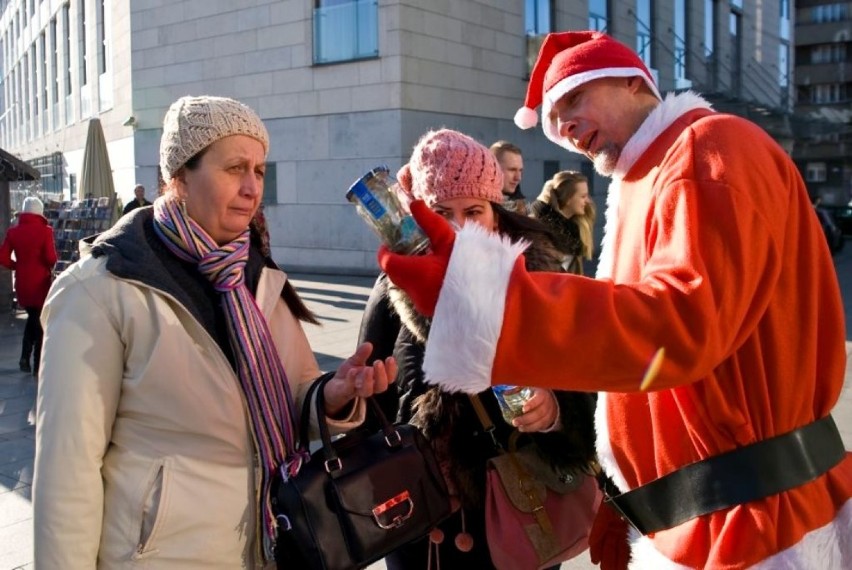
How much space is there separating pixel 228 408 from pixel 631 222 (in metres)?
1.10

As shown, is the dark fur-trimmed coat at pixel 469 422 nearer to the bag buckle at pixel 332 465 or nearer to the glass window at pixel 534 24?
the bag buckle at pixel 332 465

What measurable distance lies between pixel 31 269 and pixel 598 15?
16.3 metres

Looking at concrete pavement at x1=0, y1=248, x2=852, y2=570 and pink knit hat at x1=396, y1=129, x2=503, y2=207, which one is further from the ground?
pink knit hat at x1=396, y1=129, x2=503, y2=207

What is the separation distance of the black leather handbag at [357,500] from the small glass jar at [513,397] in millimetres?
252

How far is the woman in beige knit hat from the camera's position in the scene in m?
1.84

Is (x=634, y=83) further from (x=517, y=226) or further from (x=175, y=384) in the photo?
(x=175, y=384)

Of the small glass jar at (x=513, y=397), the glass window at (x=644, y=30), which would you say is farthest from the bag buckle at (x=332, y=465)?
the glass window at (x=644, y=30)

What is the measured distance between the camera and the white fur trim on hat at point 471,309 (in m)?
1.26

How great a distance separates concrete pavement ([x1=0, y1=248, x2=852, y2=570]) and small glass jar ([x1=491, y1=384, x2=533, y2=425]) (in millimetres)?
718

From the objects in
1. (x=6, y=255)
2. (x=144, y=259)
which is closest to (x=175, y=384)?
(x=144, y=259)

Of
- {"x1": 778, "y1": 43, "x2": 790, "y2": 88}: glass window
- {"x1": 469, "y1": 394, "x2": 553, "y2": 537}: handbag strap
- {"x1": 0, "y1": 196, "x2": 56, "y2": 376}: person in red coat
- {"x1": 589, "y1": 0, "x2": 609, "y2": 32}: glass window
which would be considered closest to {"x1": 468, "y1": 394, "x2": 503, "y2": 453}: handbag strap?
{"x1": 469, "y1": 394, "x2": 553, "y2": 537}: handbag strap

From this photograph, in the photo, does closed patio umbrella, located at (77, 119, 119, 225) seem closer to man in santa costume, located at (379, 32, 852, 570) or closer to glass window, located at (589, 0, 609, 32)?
glass window, located at (589, 0, 609, 32)

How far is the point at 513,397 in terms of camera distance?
2080mm

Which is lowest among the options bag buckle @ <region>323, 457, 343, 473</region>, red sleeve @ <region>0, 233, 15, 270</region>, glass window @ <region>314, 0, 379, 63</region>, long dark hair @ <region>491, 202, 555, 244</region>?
bag buckle @ <region>323, 457, 343, 473</region>
